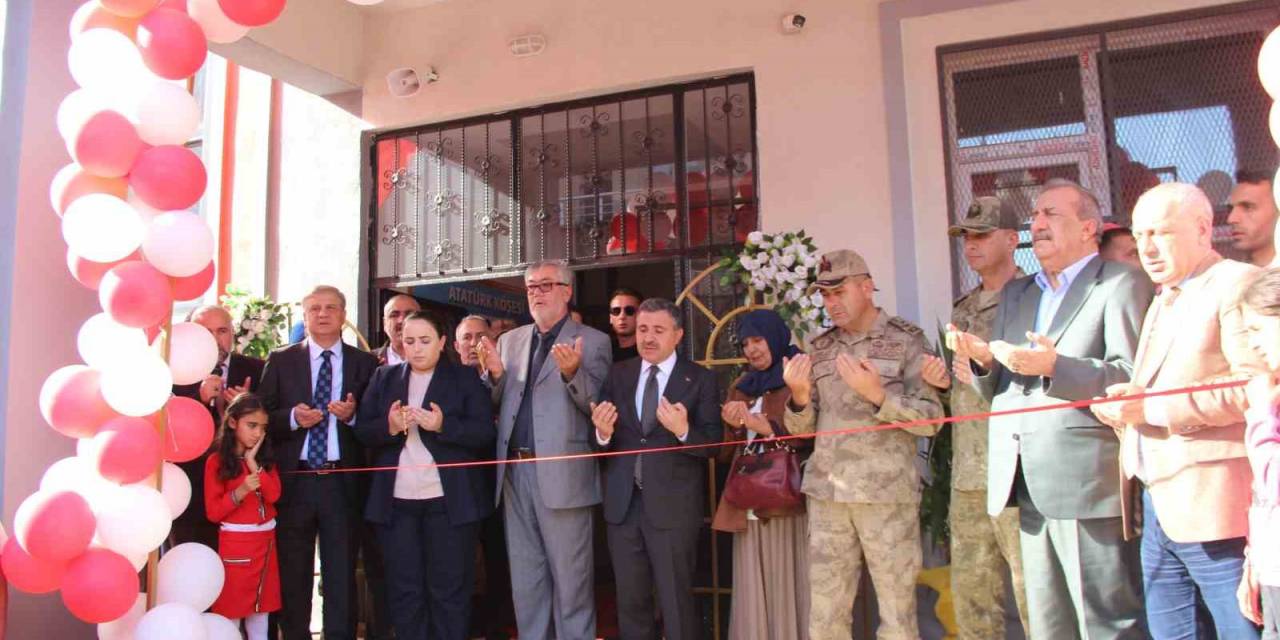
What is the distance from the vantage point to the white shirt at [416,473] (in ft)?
15.0

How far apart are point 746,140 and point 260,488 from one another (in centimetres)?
343

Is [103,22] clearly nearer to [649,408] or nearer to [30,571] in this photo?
[30,571]

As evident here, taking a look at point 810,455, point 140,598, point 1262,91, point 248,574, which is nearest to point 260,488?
point 248,574

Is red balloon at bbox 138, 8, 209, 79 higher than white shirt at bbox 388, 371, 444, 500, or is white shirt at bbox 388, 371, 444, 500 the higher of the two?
red balloon at bbox 138, 8, 209, 79

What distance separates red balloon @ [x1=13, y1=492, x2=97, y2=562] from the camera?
3348mm

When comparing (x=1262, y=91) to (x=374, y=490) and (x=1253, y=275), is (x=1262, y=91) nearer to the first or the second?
(x=1253, y=275)

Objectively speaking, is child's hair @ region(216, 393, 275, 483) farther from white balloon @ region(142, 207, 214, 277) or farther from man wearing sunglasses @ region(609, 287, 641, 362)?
man wearing sunglasses @ region(609, 287, 641, 362)

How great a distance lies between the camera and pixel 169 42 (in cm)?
368

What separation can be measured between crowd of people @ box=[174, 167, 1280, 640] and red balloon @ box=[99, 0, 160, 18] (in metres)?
1.63

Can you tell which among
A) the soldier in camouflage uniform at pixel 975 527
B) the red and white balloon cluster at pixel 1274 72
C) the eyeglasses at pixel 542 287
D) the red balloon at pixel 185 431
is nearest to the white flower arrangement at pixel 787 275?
the eyeglasses at pixel 542 287

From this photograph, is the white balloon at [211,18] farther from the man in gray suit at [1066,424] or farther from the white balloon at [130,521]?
the man in gray suit at [1066,424]

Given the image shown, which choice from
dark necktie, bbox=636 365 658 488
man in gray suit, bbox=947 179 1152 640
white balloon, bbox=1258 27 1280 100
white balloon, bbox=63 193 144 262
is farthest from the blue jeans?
white balloon, bbox=63 193 144 262

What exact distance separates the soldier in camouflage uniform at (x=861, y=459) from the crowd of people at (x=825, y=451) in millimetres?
11

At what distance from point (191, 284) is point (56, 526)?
1.01 metres
